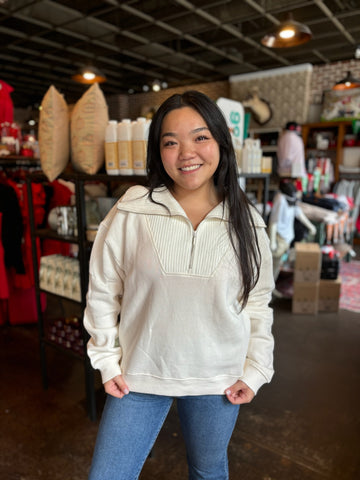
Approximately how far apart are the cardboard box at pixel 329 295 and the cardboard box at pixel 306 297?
12cm

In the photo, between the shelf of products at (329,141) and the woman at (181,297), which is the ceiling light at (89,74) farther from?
the woman at (181,297)

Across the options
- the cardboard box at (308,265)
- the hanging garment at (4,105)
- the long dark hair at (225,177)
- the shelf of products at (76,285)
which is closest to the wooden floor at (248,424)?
the shelf of products at (76,285)

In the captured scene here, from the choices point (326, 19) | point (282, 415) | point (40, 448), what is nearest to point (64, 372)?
point (40, 448)

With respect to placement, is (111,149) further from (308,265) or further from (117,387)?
(308,265)

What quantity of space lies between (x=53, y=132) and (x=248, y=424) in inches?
81.7

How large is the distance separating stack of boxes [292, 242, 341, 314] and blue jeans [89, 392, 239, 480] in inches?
116

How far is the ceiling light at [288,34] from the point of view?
14.4ft

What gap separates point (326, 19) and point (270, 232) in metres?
3.93

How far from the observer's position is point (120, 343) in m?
1.26

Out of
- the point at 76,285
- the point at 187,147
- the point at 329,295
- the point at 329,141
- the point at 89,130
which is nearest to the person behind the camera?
the point at 187,147

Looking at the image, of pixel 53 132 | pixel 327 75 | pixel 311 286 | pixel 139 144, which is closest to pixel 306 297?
pixel 311 286

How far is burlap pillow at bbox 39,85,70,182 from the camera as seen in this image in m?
2.07

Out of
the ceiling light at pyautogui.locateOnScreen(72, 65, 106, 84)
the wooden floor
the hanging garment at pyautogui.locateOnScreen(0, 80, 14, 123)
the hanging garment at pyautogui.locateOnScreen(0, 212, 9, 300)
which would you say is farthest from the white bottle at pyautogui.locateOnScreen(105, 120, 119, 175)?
the ceiling light at pyautogui.locateOnScreen(72, 65, 106, 84)

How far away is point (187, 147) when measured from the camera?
112 cm
